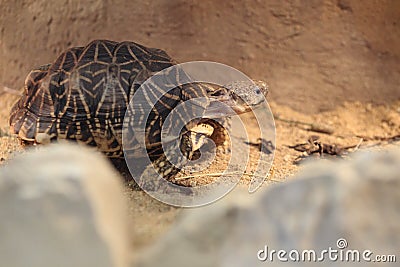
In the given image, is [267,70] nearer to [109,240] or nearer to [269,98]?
[269,98]

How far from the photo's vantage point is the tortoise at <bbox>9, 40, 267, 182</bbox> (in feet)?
10.0

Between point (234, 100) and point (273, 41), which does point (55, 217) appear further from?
point (273, 41)

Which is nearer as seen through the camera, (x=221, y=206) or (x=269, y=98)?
(x=221, y=206)

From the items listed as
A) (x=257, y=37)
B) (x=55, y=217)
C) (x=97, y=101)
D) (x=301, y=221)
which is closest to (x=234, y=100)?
(x=97, y=101)

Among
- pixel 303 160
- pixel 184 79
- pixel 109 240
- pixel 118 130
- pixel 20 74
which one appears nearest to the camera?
pixel 109 240

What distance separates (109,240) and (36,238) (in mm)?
203

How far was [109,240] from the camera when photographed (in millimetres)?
1455

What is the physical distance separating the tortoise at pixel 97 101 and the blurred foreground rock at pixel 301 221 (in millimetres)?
1609

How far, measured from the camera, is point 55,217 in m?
1.46

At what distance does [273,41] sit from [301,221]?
2.96 meters

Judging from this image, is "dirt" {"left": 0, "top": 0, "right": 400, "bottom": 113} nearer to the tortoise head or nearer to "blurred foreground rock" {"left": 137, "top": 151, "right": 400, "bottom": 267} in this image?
the tortoise head

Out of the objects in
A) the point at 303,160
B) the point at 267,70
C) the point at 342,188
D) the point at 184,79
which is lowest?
the point at 303,160

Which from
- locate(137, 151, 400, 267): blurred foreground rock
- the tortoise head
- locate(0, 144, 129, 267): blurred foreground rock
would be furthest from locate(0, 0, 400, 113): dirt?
locate(0, 144, 129, 267): blurred foreground rock

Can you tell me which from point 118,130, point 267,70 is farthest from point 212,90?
point 267,70
